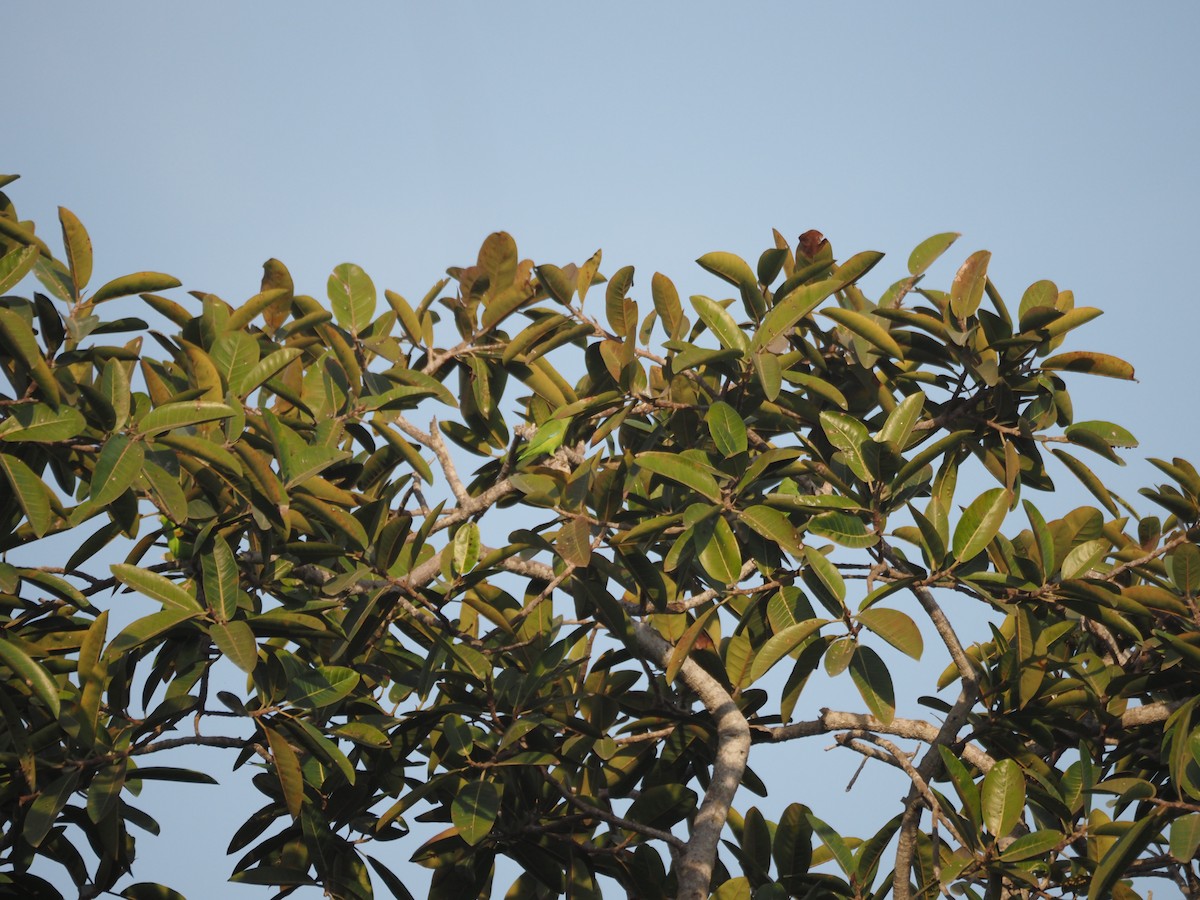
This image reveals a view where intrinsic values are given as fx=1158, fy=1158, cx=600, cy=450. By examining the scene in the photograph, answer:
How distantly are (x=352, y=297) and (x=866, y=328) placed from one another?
135 centimetres

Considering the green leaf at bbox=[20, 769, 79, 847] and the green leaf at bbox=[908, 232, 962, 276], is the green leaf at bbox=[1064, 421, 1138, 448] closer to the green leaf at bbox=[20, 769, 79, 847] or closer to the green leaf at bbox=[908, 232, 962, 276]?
the green leaf at bbox=[908, 232, 962, 276]

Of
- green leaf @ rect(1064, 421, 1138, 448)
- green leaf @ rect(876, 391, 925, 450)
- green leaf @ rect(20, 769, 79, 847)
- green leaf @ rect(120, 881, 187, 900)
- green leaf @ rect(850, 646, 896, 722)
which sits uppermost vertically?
green leaf @ rect(1064, 421, 1138, 448)

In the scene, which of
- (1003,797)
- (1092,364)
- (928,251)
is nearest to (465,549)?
(1003,797)

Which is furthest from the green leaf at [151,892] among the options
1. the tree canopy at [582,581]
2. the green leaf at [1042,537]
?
the green leaf at [1042,537]

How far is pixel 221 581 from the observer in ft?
7.89

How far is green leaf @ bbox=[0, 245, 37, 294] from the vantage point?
247 centimetres

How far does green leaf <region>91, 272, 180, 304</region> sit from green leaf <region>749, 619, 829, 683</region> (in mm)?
1638

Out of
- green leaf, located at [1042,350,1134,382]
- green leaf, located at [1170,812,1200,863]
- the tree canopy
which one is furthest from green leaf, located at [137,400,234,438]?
green leaf, located at [1170,812,1200,863]

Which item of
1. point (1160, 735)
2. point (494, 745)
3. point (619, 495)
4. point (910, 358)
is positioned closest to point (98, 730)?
point (494, 745)

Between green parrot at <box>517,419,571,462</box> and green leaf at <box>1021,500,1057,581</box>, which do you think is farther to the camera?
green parrot at <box>517,419,571,462</box>

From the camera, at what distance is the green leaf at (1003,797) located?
8.27 ft

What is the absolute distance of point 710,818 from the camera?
258 centimetres

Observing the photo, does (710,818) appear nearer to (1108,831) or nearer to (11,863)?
(1108,831)

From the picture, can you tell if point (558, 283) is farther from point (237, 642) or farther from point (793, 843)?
point (793, 843)
